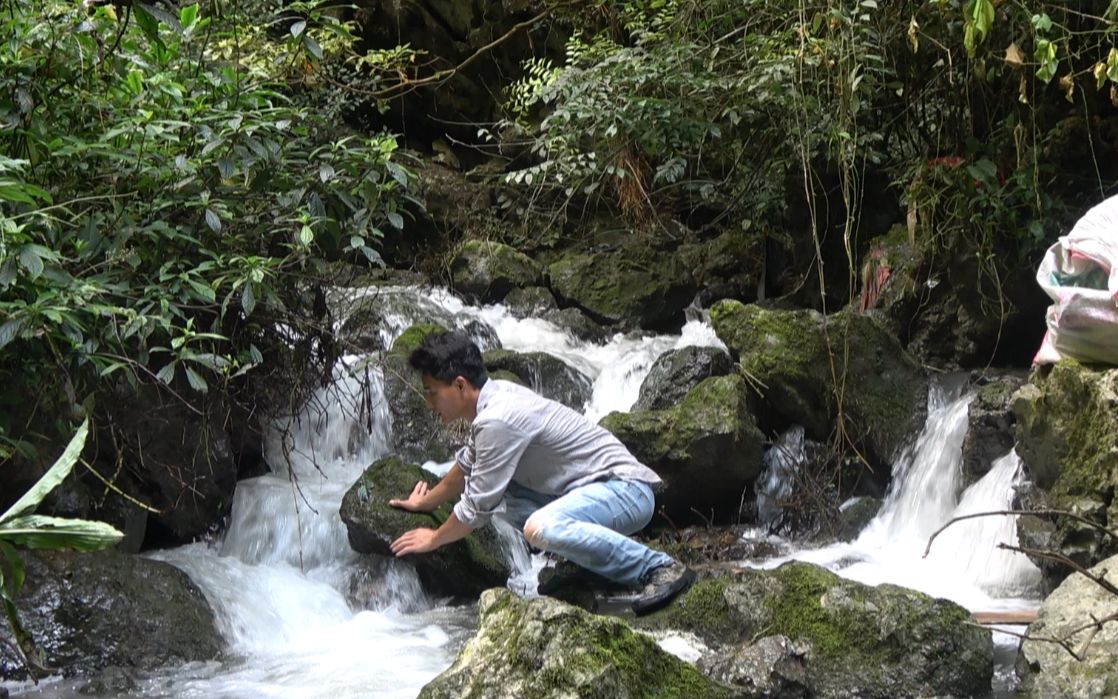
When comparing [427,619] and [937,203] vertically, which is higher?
[937,203]

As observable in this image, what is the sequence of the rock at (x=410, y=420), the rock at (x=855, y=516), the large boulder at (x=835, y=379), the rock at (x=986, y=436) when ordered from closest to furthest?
the rock at (x=986, y=436), the rock at (x=855, y=516), the large boulder at (x=835, y=379), the rock at (x=410, y=420)

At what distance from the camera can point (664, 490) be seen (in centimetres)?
680

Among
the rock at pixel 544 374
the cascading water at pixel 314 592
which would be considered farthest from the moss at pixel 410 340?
the rock at pixel 544 374

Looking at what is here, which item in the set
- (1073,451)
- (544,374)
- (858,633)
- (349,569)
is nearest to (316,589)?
(349,569)

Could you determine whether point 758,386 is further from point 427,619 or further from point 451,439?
point 427,619

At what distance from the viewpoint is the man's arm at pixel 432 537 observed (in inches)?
175

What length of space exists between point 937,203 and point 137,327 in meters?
5.31

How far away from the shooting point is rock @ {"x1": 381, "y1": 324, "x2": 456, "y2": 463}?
750 cm

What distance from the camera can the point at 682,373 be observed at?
26.2 ft

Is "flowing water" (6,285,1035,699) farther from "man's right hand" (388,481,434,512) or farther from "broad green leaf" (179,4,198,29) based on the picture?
"broad green leaf" (179,4,198,29)

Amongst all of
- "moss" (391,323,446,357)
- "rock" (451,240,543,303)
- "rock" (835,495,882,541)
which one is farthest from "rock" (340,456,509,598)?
"rock" (451,240,543,303)

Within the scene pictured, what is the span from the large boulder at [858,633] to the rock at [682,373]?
3.69 m

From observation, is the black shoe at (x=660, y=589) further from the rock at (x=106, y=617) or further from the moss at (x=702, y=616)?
the rock at (x=106, y=617)

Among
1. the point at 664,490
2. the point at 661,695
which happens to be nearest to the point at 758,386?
the point at 664,490
